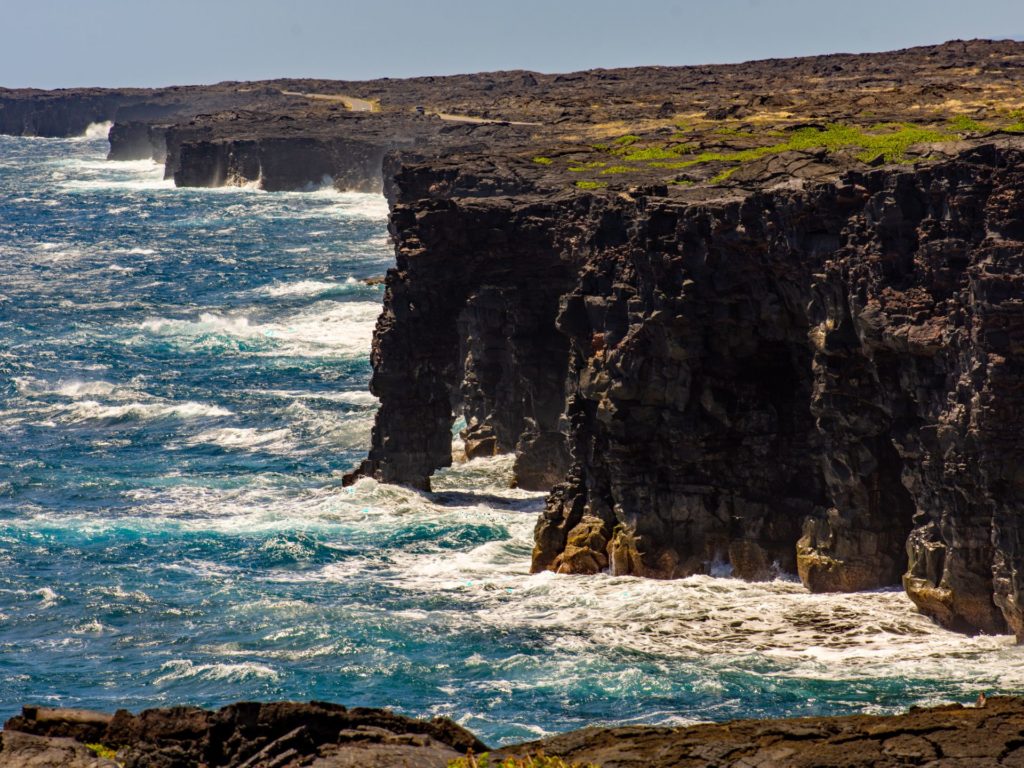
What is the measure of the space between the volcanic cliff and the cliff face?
8 centimetres

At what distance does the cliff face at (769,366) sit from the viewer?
4344 cm

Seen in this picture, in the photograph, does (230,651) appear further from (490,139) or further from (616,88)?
(616,88)

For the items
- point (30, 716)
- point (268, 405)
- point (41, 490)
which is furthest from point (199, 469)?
point (30, 716)

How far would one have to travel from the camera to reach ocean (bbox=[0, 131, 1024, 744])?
4353cm

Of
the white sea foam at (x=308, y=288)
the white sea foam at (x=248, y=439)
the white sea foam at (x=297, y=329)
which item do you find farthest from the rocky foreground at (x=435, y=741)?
the white sea foam at (x=308, y=288)

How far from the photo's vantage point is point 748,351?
172 feet

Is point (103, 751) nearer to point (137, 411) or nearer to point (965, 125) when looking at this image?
point (965, 125)

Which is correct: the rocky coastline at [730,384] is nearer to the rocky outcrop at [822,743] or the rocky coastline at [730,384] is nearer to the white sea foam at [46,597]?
the rocky outcrop at [822,743]

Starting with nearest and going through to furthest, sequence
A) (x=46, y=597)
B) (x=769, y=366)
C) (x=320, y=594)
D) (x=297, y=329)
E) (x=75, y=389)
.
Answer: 1. (x=769, y=366)
2. (x=320, y=594)
3. (x=46, y=597)
4. (x=75, y=389)
5. (x=297, y=329)

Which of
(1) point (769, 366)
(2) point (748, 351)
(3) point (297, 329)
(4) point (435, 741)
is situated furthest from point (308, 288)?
(4) point (435, 741)

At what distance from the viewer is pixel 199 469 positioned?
75625mm

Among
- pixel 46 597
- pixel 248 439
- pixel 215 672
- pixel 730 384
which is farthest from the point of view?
pixel 248 439

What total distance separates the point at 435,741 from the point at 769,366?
29.3 metres

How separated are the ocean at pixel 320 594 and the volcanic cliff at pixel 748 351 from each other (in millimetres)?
1859
